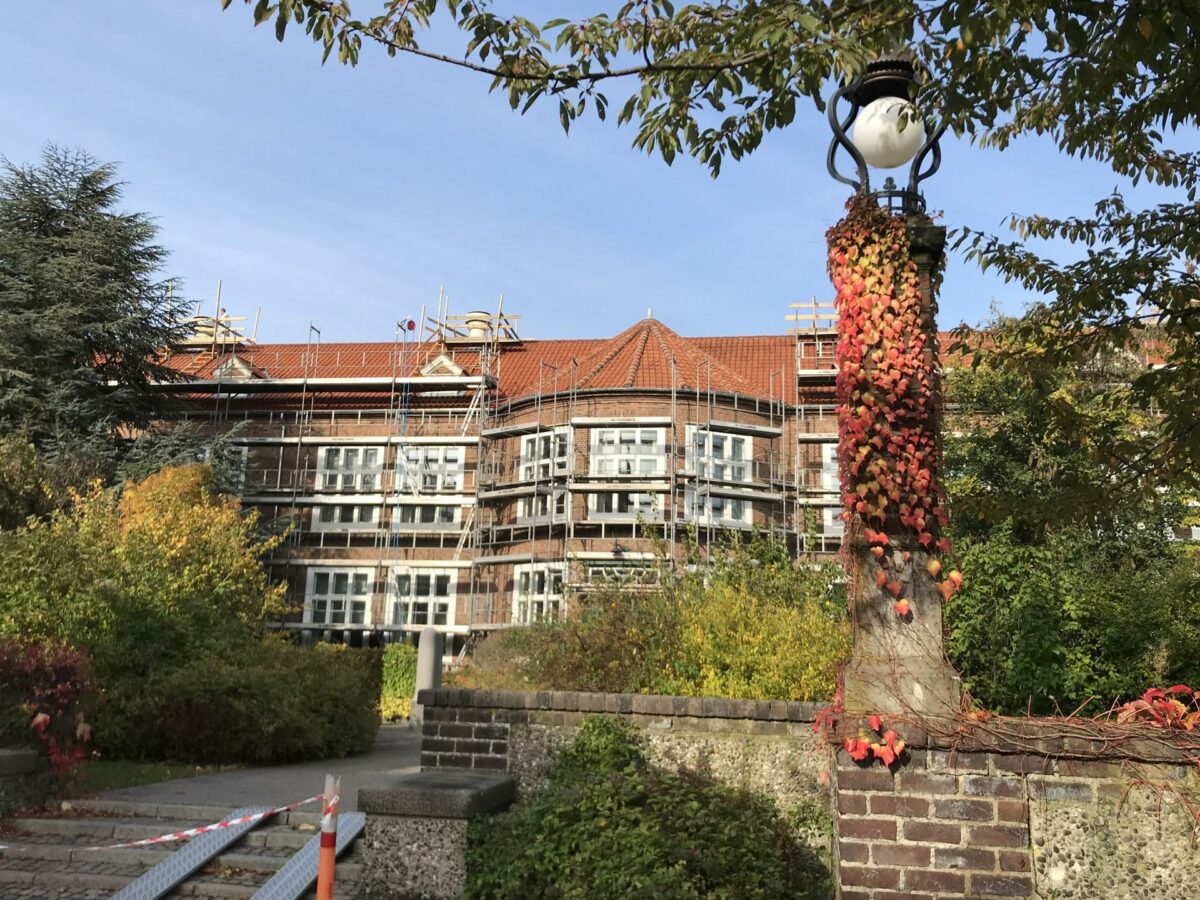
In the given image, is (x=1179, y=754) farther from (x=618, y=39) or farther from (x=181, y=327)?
(x=181, y=327)

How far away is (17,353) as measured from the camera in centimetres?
2897

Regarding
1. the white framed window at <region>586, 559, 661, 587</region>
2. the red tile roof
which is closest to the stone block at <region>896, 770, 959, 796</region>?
the white framed window at <region>586, 559, 661, 587</region>

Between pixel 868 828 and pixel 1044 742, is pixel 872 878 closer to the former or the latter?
pixel 868 828

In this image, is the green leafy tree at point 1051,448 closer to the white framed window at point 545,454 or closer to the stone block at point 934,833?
the stone block at point 934,833

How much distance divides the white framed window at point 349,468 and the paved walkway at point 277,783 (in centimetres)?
2137

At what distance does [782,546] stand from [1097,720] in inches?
409

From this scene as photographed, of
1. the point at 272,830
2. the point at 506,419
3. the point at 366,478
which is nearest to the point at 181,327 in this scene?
the point at 366,478

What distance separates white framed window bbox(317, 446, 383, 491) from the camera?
3681 centimetres

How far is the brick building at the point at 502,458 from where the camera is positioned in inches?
1267

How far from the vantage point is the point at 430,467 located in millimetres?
36688

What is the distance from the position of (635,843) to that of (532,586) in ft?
83.3

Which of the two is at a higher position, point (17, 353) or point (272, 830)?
point (17, 353)

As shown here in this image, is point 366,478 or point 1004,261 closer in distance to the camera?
point 1004,261

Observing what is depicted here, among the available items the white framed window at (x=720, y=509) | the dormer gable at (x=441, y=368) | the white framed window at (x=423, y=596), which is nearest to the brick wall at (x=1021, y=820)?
the white framed window at (x=720, y=509)
